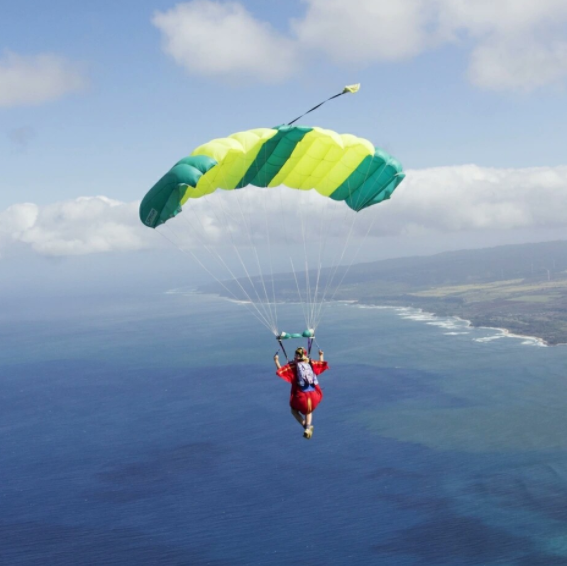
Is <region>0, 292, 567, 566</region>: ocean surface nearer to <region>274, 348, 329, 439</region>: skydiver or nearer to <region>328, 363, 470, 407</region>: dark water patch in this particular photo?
<region>328, 363, 470, 407</region>: dark water patch

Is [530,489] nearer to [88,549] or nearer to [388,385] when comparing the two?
[88,549]

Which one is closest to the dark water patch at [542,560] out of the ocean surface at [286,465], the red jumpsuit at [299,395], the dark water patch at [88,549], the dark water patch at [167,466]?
the ocean surface at [286,465]

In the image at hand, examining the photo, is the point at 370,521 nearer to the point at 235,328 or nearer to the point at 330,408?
the point at 330,408

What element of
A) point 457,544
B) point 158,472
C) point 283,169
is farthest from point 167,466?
point 283,169

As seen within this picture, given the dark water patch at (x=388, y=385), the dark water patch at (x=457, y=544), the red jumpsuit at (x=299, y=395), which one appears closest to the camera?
the red jumpsuit at (x=299, y=395)

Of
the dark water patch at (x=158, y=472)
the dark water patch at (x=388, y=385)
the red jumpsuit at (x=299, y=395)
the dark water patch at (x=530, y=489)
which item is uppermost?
the red jumpsuit at (x=299, y=395)

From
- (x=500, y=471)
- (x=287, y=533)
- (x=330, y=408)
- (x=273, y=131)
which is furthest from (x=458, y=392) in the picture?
(x=273, y=131)

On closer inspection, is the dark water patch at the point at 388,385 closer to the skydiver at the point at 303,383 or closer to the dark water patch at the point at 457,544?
the dark water patch at the point at 457,544

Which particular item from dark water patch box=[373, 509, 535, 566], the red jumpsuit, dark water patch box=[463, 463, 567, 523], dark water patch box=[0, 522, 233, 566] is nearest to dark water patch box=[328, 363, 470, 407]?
dark water patch box=[463, 463, 567, 523]
